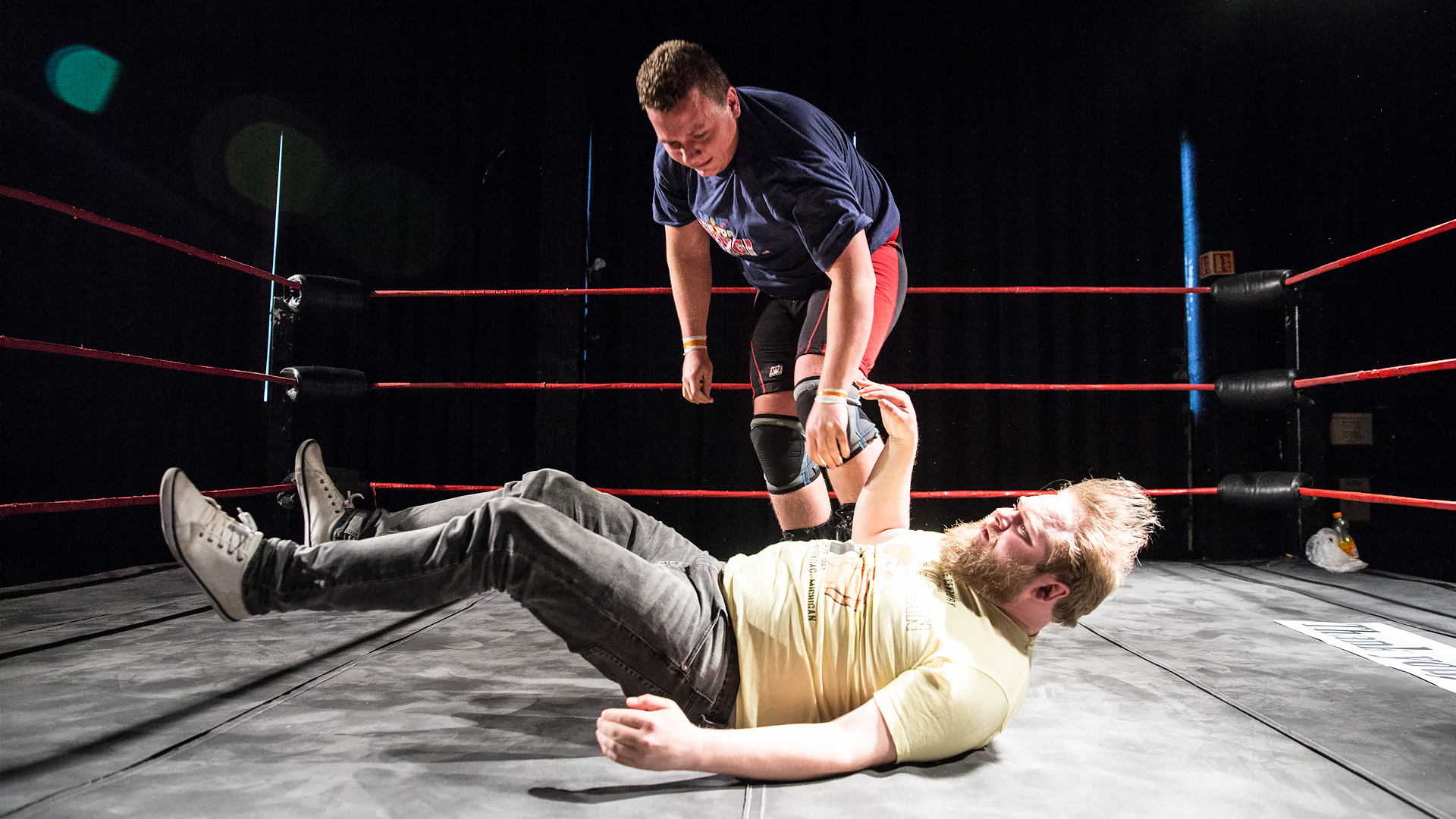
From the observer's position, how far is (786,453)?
6.28ft

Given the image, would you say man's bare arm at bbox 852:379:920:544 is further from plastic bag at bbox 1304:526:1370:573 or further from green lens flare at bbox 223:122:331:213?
green lens flare at bbox 223:122:331:213

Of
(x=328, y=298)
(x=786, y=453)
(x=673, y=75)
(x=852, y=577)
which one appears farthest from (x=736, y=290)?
(x=852, y=577)

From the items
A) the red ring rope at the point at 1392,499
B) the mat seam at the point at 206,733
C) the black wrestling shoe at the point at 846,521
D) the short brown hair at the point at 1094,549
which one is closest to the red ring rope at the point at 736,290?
the red ring rope at the point at 1392,499

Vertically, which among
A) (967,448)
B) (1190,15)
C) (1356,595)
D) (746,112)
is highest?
(1190,15)

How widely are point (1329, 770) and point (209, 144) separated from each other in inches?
149

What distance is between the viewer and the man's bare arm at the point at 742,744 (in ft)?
2.63

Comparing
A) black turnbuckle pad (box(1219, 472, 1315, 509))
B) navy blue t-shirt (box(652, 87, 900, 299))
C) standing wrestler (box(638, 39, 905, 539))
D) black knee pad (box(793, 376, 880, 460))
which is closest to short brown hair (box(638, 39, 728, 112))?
standing wrestler (box(638, 39, 905, 539))

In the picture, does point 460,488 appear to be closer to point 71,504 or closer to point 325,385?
point 325,385

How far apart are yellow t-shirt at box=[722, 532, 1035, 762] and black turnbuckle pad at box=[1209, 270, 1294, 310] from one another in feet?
7.95

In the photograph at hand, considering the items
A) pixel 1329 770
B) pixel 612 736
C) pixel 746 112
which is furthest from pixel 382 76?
pixel 1329 770

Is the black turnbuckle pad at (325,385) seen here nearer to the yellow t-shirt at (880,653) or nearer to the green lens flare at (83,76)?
the green lens flare at (83,76)

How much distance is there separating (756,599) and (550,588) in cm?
29

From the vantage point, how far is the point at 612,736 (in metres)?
0.80

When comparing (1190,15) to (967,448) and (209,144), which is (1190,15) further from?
(209,144)
